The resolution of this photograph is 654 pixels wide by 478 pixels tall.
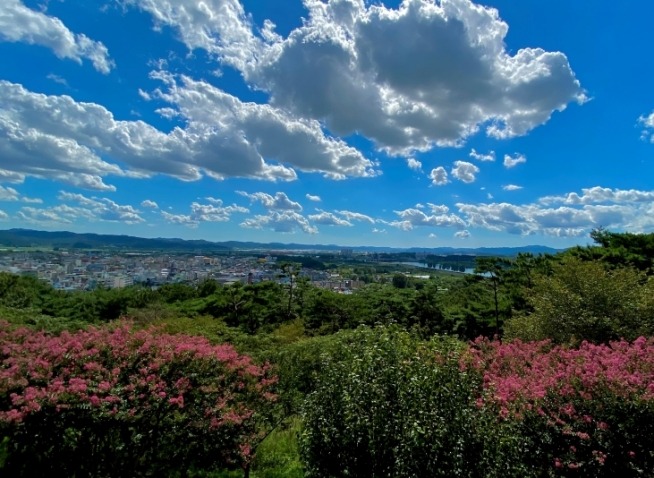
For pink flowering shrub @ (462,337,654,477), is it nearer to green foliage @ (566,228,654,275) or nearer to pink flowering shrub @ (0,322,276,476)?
pink flowering shrub @ (0,322,276,476)

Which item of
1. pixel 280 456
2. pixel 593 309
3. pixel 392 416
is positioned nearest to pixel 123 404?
pixel 392 416

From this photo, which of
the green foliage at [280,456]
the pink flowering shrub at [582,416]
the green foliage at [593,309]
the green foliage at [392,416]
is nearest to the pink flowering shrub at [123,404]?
the green foliage at [280,456]

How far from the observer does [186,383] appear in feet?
21.6

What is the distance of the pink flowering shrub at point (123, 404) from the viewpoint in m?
5.60

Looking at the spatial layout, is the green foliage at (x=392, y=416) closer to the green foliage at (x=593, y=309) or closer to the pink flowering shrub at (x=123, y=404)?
the pink flowering shrub at (x=123, y=404)

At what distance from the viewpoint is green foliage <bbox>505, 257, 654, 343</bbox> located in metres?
12.2

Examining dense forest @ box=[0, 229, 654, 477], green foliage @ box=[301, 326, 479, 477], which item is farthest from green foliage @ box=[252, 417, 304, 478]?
green foliage @ box=[301, 326, 479, 477]

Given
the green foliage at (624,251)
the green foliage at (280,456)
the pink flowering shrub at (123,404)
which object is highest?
the green foliage at (624,251)

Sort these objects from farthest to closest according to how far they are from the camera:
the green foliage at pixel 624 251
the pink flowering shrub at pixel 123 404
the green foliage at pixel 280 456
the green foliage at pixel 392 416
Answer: the green foliage at pixel 624 251
the green foliage at pixel 280 456
the pink flowering shrub at pixel 123 404
the green foliage at pixel 392 416

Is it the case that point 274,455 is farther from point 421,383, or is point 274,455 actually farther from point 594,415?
point 594,415

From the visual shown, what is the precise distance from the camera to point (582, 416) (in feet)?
18.9

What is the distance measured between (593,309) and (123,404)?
13.7 m

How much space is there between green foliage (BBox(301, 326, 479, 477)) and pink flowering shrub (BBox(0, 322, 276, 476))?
7.69 feet

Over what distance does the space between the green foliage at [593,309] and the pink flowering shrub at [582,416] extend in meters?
6.29
